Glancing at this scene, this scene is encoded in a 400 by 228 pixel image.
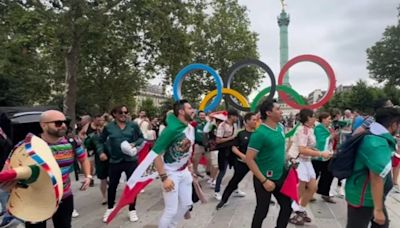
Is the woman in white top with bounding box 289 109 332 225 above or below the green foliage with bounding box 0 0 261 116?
below

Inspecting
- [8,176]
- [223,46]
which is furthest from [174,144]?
[223,46]

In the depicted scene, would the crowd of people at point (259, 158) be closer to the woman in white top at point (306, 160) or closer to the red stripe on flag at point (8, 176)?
the woman in white top at point (306, 160)

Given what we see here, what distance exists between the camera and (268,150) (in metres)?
4.17

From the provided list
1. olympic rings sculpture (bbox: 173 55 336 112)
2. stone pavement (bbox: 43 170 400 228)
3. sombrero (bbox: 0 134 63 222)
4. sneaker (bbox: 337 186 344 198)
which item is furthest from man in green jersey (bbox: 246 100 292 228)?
olympic rings sculpture (bbox: 173 55 336 112)

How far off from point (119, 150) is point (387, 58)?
44725mm

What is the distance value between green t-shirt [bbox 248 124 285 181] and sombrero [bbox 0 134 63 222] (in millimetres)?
2009

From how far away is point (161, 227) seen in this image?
14.0 feet

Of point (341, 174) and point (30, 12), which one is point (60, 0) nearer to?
point (30, 12)

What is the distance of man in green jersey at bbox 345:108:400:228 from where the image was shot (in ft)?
10.3

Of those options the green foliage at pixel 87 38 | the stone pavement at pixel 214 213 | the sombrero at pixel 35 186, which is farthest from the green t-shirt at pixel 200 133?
the green foliage at pixel 87 38

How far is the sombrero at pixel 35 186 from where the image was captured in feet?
9.91

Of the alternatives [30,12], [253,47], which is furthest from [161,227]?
[253,47]

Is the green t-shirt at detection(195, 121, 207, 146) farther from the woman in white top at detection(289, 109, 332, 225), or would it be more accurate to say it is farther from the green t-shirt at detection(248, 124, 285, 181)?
the green t-shirt at detection(248, 124, 285, 181)

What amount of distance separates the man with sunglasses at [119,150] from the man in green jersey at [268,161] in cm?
242
